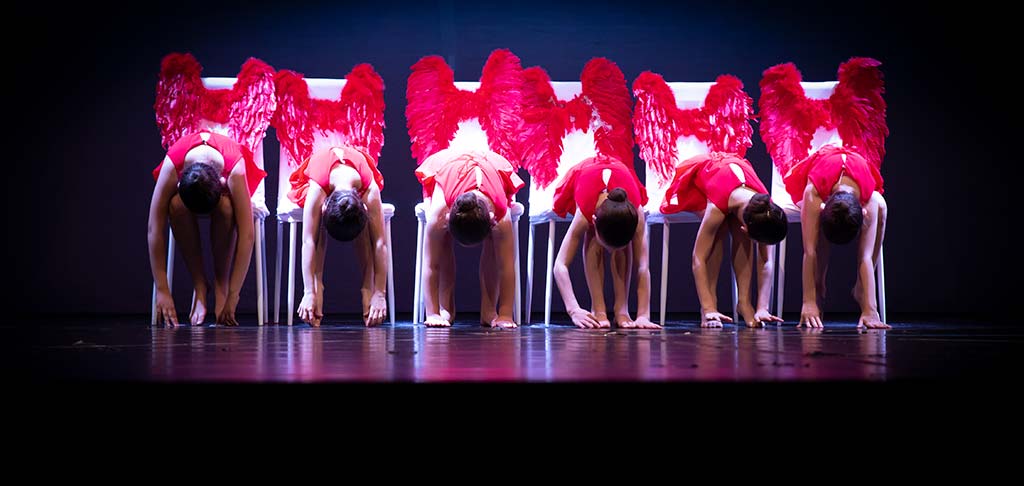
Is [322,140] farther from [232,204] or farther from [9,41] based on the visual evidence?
[9,41]

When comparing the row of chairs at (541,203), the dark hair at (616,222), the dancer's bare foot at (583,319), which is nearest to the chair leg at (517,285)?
the row of chairs at (541,203)

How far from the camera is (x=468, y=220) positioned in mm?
3031

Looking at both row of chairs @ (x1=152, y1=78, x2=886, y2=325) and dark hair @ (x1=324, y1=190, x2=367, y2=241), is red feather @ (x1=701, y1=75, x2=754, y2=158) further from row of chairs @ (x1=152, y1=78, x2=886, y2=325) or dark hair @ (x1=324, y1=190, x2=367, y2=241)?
dark hair @ (x1=324, y1=190, x2=367, y2=241)

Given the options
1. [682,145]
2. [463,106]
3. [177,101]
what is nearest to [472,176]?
[463,106]

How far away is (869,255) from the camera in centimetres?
333

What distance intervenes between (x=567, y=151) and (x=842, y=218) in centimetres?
114

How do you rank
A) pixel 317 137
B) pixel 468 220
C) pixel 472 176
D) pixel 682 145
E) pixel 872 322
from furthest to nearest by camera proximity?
pixel 682 145
pixel 317 137
pixel 472 176
pixel 872 322
pixel 468 220

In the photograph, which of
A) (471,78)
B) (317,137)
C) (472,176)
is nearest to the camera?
(472,176)

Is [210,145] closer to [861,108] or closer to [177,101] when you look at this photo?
[177,101]

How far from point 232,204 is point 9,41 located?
6.90 ft

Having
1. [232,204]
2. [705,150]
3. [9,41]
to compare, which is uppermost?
[9,41]

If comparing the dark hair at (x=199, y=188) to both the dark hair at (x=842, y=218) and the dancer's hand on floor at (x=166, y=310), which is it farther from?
the dark hair at (x=842, y=218)

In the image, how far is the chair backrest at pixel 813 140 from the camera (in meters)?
3.62

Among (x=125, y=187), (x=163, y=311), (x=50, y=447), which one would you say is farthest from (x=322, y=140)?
(x=50, y=447)
